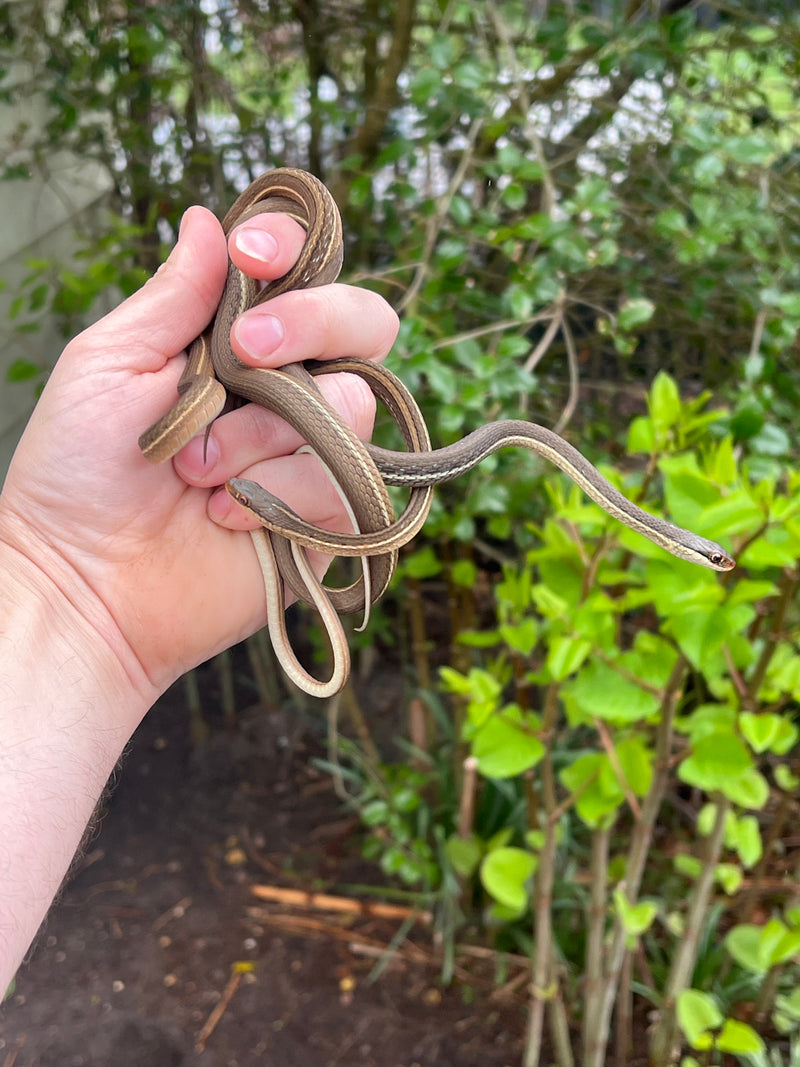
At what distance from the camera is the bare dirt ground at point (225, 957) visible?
1929 mm

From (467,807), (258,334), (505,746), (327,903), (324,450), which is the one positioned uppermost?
(258,334)

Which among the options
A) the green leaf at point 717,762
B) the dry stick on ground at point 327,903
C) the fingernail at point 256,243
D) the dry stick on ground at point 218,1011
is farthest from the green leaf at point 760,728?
the dry stick on ground at point 218,1011

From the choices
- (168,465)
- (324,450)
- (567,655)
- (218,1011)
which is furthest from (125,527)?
(218,1011)

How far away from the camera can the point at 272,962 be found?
2113 millimetres

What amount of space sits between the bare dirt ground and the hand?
3.02ft

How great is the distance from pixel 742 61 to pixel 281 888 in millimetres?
2412

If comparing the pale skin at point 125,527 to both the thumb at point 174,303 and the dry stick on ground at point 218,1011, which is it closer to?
the thumb at point 174,303

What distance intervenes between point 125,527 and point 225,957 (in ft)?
4.80

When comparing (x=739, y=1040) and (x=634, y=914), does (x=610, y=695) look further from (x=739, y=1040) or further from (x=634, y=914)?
(x=739, y=1040)

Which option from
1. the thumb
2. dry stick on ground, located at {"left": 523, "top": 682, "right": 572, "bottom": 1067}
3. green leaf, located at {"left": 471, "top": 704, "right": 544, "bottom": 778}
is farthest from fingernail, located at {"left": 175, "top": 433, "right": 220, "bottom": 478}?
dry stick on ground, located at {"left": 523, "top": 682, "right": 572, "bottom": 1067}

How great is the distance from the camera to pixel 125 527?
1146 mm

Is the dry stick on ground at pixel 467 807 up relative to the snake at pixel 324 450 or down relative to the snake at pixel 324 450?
down

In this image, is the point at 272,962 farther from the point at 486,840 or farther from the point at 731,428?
the point at 731,428

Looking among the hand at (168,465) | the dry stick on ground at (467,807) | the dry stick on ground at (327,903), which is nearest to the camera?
the hand at (168,465)
